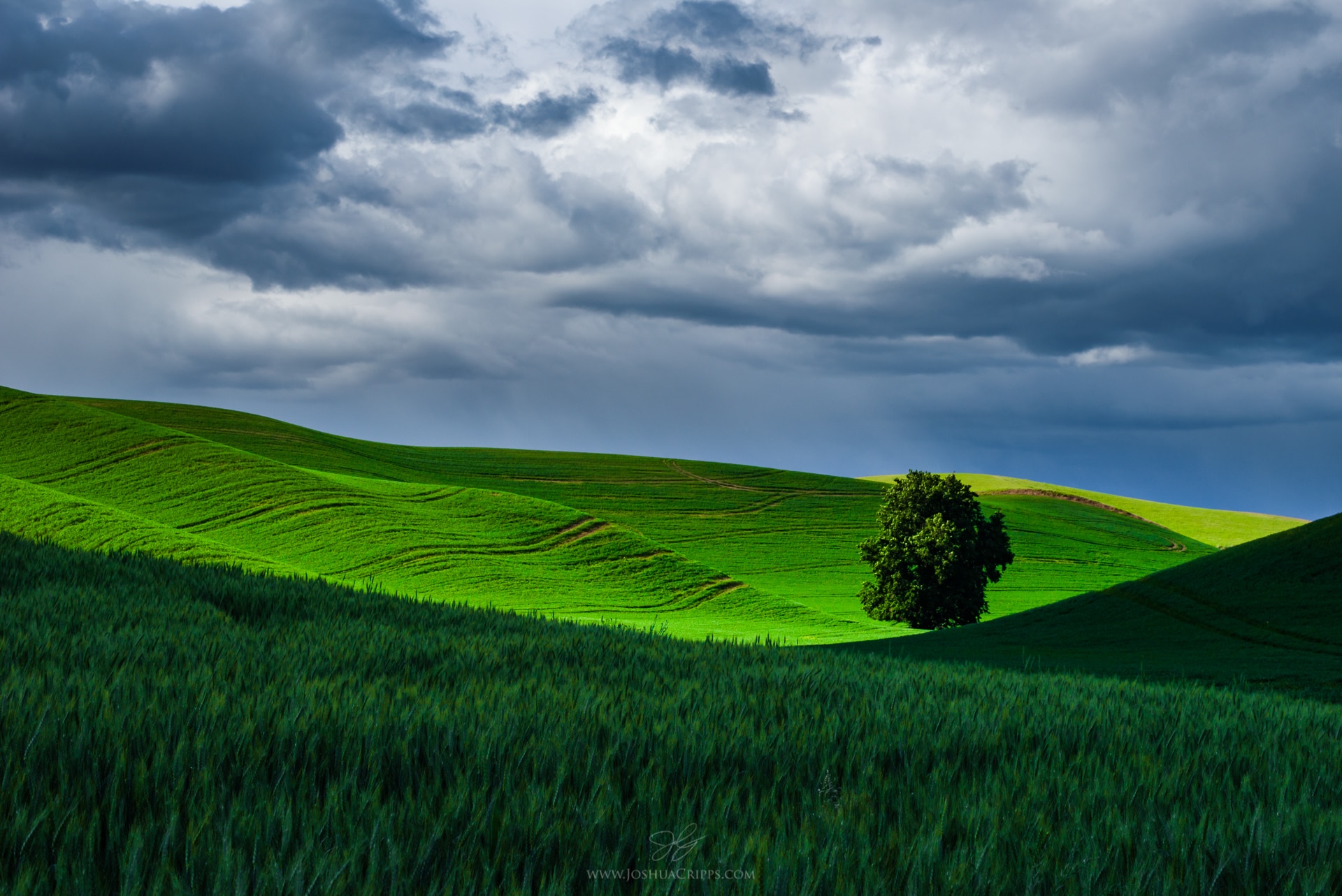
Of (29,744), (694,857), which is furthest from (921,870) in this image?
(29,744)

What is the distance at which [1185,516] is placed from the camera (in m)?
120

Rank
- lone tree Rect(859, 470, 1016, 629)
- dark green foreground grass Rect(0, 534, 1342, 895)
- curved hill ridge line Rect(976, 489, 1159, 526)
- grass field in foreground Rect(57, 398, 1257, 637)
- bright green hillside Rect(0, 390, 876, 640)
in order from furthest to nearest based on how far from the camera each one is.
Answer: curved hill ridge line Rect(976, 489, 1159, 526) → grass field in foreground Rect(57, 398, 1257, 637) → lone tree Rect(859, 470, 1016, 629) → bright green hillside Rect(0, 390, 876, 640) → dark green foreground grass Rect(0, 534, 1342, 895)

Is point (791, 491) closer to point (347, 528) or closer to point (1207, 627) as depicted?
point (347, 528)

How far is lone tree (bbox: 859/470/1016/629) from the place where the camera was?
148 feet

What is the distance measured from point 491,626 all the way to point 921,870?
904 cm

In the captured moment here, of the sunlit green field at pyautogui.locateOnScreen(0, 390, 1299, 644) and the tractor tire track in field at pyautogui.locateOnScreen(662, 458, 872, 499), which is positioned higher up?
the tractor tire track in field at pyautogui.locateOnScreen(662, 458, 872, 499)

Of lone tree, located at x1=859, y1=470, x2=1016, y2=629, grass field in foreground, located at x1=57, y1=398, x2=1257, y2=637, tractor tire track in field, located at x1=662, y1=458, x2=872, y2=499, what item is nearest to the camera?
lone tree, located at x1=859, y1=470, x2=1016, y2=629

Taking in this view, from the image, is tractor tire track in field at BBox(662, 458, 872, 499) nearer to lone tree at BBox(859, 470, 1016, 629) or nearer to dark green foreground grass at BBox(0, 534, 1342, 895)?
lone tree at BBox(859, 470, 1016, 629)

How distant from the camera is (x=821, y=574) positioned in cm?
6831
